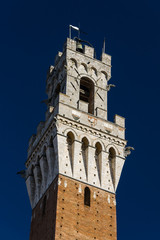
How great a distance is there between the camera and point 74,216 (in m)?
36.4

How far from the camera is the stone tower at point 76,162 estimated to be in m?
36.7

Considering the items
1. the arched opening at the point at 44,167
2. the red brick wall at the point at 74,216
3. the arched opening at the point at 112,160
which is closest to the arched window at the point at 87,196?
the red brick wall at the point at 74,216

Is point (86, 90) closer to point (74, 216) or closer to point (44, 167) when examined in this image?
point (44, 167)

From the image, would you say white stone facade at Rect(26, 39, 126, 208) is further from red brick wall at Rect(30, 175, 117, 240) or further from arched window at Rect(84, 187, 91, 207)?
red brick wall at Rect(30, 175, 117, 240)

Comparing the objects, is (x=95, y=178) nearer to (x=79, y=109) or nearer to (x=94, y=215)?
(x=94, y=215)

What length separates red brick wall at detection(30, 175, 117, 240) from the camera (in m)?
35.6

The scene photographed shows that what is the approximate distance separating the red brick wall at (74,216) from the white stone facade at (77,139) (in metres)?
0.91

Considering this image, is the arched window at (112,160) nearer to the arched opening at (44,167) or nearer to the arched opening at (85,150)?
the arched opening at (85,150)

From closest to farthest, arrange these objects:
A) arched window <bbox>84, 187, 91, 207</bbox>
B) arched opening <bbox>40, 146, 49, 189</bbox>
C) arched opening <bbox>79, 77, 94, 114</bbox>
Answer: arched window <bbox>84, 187, 91, 207</bbox> < arched opening <bbox>40, 146, 49, 189</bbox> < arched opening <bbox>79, 77, 94, 114</bbox>

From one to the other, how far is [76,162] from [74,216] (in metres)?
4.31

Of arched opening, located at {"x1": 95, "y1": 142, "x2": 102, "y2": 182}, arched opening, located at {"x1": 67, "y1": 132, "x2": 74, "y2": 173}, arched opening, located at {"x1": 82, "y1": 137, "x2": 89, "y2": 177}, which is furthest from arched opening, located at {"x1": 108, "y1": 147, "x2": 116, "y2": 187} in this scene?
arched opening, located at {"x1": 67, "y1": 132, "x2": 74, "y2": 173}

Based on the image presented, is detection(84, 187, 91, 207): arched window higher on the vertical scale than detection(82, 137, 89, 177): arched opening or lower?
lower

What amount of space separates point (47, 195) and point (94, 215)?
3.76m

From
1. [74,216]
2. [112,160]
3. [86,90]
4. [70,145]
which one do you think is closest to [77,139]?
[70,145]
